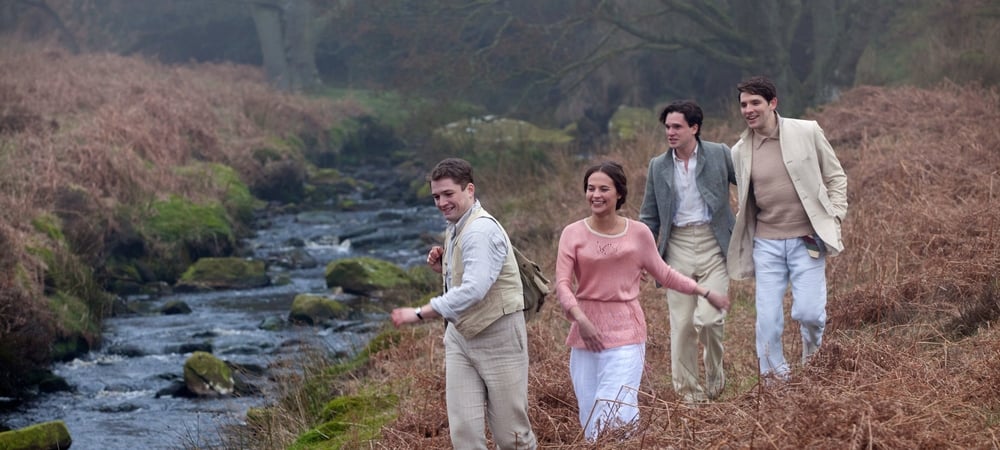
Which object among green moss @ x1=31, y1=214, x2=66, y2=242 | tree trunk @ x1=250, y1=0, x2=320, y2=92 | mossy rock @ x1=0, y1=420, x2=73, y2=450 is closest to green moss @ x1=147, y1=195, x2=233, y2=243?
green moss @ x1=31, y1=214, x2=66, y2=242

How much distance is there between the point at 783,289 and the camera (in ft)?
22.7

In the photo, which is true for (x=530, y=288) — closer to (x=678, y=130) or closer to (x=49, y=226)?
(x=678, y=130)

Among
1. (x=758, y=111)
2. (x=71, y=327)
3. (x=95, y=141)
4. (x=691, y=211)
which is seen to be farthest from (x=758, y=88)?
(x=95, y=141)

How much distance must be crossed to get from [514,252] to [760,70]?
826 inches

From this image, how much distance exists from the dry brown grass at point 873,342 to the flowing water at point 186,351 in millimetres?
2018

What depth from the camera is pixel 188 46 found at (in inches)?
1882

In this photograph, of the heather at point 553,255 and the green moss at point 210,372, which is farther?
the green moss at point 210,372

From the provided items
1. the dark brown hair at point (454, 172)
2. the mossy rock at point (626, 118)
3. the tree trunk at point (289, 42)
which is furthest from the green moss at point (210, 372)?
the tree trunk at point (289, 42)

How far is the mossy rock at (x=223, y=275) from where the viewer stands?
17.7 metres

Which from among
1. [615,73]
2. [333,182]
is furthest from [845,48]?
[333,182]

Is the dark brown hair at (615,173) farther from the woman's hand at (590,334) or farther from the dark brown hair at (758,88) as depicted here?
the dark brown hair at (758,88)

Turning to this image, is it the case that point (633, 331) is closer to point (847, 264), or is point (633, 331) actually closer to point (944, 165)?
point (847, 264)

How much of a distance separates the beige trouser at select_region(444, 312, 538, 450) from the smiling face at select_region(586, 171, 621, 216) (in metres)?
0.67

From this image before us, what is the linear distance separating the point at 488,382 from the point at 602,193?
1090mm
